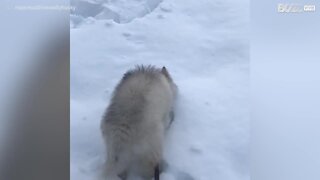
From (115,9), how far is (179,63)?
213mm

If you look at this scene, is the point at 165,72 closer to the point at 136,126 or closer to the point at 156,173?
the point at 136,126

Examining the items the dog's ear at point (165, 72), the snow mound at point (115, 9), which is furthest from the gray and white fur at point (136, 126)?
the snow mound at point (115, 9)

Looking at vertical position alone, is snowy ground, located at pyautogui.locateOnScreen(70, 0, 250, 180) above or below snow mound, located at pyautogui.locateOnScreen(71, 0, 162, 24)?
below

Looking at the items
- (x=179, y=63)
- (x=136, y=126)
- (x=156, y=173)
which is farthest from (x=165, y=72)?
(x=156, y=173)

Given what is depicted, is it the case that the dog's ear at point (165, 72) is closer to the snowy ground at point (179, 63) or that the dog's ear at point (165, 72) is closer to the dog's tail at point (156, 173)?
the snowy ground at point (179, 63)

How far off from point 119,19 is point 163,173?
41 centimetres

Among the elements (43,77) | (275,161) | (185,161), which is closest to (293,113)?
(275,161)

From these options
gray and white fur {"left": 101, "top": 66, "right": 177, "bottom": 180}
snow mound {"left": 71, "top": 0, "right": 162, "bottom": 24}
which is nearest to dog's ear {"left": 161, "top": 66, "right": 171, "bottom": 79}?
gray and white fur {"left": 101, "top": 66, "right": 177, "bottom": 180}

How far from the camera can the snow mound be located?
3.10 ft

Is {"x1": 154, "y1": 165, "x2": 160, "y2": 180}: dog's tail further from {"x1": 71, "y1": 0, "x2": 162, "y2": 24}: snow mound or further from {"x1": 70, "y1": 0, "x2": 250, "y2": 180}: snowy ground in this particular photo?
{"x1": 71, "y1": 0, "x2": 162, "y2": 24}: snow mound

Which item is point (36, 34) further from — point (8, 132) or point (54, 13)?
point (8, 132)

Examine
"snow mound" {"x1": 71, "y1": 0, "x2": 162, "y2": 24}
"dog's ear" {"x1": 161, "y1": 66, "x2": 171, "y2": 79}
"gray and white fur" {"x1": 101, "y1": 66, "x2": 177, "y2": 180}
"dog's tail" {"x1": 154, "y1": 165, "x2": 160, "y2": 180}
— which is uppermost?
"snow mound" {"x1": 71, "y1": 0, "x2": 162, "y2": 24}

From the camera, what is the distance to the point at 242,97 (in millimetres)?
920

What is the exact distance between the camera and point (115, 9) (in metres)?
0.95
